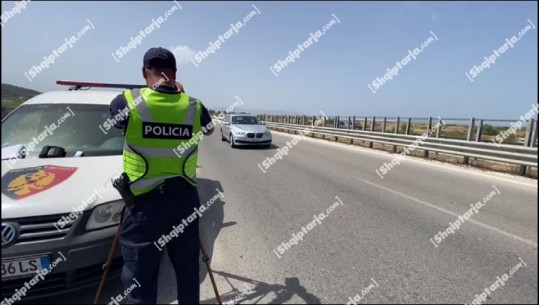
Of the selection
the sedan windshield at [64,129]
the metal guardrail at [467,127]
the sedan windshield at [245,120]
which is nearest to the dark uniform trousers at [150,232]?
the sedan windshield at [64,129]

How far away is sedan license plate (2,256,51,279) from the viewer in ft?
7.50

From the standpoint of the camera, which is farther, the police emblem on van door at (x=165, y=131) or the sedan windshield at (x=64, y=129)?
the sedan windshield at (x=64, y=129)

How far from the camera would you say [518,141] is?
10430 millimetres

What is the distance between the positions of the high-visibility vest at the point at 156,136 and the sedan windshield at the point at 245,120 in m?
14.4

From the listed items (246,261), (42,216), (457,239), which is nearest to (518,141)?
(457,239)

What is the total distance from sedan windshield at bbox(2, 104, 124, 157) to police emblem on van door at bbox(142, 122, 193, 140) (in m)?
1.80

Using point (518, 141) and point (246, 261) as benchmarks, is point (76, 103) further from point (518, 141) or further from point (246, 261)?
point (518, 141)

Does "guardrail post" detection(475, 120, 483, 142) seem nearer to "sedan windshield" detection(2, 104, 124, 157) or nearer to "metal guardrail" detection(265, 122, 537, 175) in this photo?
"metal guardrail" detection(265, 122, 537, 175)

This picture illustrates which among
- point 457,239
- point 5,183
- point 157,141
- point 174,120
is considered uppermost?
point 174,120

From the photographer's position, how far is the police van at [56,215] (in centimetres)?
231

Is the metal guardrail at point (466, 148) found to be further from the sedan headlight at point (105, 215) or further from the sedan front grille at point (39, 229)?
the sedan front grille at point (39, 229)

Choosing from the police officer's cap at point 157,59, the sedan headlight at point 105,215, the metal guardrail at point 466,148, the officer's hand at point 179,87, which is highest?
the police officer's cap at point 157,59

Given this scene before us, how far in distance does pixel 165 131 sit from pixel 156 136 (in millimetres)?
71

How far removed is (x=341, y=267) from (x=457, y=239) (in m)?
2.00
